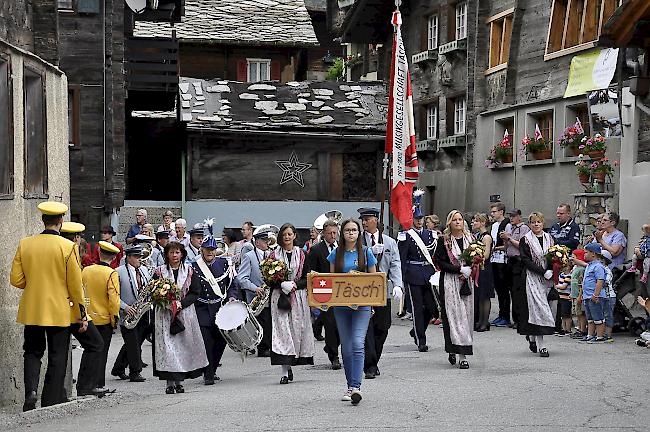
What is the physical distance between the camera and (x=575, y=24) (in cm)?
2628

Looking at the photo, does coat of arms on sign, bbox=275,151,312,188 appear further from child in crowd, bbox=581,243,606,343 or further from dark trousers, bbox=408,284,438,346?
child in crowd, bbox=581,243,606,343

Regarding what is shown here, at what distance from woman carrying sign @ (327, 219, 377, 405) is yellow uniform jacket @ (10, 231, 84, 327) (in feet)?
8.44

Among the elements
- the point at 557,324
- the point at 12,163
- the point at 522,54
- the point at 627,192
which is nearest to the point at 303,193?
the point at 522,54

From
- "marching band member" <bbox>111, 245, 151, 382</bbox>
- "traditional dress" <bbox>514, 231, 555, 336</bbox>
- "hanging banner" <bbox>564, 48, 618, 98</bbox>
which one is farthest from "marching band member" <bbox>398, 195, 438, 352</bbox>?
"hanging banner" <bbox>564, 48, 618, 98</bbox>

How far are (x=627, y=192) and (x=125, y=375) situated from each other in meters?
10.7

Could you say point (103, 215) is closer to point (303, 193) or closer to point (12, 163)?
point (303, 193)

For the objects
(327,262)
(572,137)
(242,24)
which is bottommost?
(327,262)

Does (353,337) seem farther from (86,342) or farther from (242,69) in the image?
(242,69)

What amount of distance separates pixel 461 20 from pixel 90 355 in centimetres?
2185

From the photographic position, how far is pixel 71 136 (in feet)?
87.6

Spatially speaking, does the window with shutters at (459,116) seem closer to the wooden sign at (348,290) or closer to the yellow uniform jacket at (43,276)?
the wooden sign at (348,290)

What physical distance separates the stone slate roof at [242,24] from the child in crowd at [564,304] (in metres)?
21.7

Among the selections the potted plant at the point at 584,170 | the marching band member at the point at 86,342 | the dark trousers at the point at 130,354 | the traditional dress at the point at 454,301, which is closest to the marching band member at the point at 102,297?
the marching band member at the point at 86,342

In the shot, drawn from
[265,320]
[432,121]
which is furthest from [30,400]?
[432,121]
